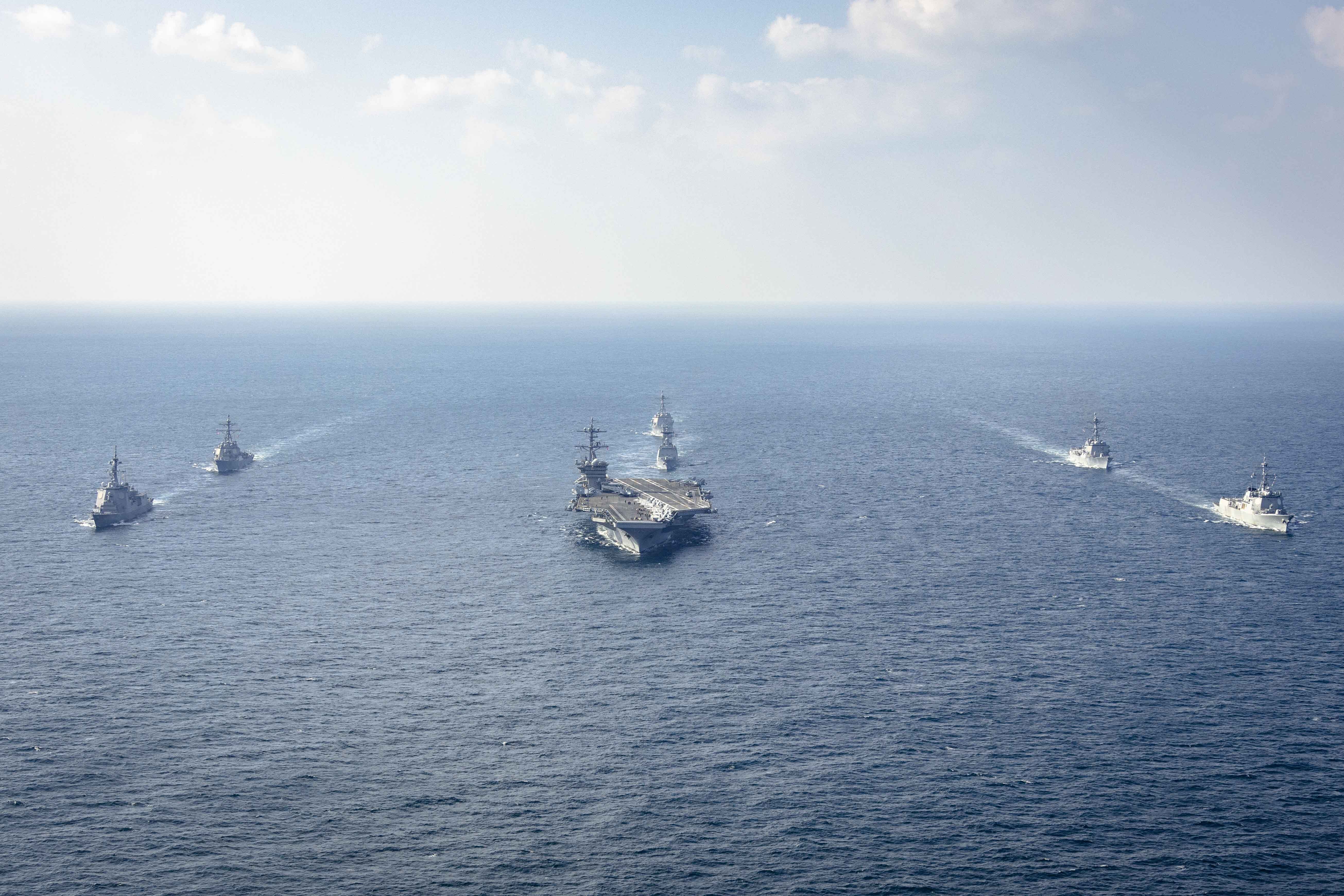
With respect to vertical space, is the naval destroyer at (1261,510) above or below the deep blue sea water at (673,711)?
above

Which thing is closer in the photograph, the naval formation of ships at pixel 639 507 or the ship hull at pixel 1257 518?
the naval formation of ships at pixel 639 507

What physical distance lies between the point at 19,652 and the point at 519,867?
62.7m

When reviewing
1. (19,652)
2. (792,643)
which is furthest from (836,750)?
(19,652)

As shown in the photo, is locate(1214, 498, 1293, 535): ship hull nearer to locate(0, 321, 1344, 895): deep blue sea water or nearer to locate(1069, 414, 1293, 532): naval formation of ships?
locate(1069, 414, 1293, 532): naval formation of ships

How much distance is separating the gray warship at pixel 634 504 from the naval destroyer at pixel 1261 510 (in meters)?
76.3

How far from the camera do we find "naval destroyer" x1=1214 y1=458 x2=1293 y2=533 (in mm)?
156250

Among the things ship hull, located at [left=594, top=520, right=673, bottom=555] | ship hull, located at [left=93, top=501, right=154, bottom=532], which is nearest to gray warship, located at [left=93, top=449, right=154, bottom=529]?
ship hull, located at [left=93, top=501, right=154, bottom=532]

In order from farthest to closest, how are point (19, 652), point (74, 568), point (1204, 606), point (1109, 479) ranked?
point (1109, 479)
point (74, 568)
point (1204, 606)
point (19, 652)

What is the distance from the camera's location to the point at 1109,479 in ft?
646

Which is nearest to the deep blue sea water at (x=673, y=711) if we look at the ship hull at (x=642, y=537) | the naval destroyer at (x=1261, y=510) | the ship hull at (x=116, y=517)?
the ship hull at (x=642, y=537)

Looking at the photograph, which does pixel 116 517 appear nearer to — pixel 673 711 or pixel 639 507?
pixel 639 507

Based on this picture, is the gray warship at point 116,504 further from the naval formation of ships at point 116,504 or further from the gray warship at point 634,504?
the gray warship at point 634,504

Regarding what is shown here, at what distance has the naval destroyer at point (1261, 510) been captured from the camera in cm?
15625

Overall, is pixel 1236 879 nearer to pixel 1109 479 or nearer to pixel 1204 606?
pixel 1204 606
